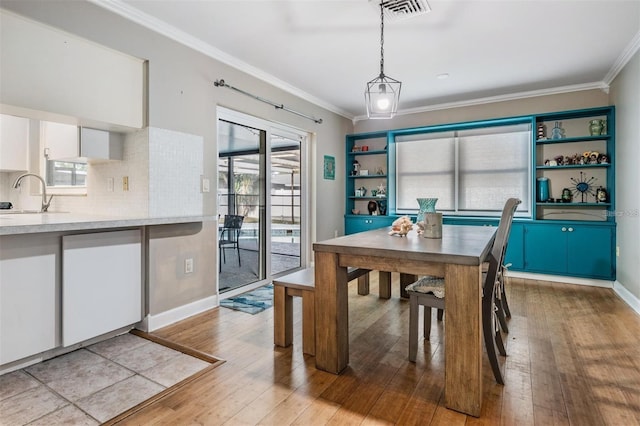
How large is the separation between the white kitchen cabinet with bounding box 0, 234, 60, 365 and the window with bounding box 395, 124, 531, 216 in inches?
177

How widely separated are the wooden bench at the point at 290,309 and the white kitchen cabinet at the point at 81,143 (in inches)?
68.7

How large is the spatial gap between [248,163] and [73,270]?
2071 millimetres

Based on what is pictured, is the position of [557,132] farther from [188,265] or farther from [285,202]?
[188,265]

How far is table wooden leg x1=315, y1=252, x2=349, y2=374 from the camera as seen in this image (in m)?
1.95

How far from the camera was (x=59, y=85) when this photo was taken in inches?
86.4

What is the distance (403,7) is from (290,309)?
2.29 meters

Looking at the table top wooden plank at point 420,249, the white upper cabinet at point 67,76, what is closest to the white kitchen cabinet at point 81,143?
the white upper cabinet at point 67,76

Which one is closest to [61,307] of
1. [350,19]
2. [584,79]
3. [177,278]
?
[177,278]

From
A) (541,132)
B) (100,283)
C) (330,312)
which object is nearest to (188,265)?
(100,283)

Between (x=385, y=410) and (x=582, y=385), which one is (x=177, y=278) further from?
(x=582, y=385)

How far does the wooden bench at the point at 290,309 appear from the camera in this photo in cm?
224

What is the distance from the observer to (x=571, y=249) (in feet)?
13.1

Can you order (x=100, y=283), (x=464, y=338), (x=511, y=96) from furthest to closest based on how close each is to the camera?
(x=511, y=96), (x=100, y=283), (x=464, y=338)

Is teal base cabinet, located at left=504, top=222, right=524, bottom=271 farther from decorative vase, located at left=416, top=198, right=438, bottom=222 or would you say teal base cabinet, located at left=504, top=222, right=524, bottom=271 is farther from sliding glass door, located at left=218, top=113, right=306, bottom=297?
sliding glass door, located at left=218, top=113, right=306, bottom=297
